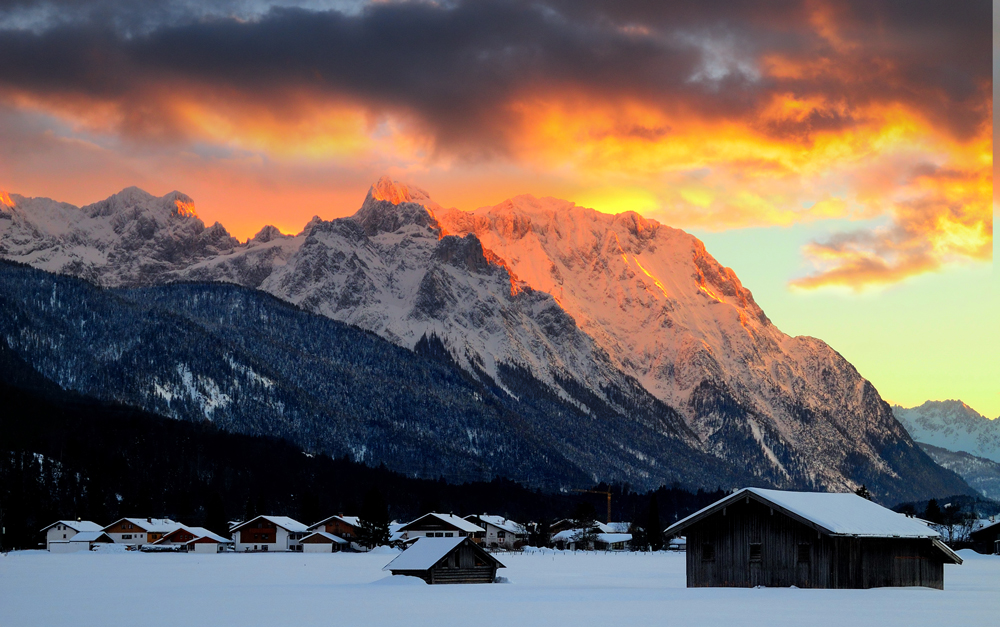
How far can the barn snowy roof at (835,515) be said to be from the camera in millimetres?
56219

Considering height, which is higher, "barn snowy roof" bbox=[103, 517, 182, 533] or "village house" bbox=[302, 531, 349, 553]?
"barn snowy roof" bbox=[103, 517, 182, 533]

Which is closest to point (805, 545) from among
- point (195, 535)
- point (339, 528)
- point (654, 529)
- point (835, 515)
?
point (835, 515)

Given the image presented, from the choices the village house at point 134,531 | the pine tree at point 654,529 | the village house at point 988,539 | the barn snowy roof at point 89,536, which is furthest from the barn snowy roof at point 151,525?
the village house at point 988,539

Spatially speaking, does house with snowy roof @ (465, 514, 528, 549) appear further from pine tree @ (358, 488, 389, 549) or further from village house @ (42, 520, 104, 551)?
village house @ (42, 520, 104, 551)

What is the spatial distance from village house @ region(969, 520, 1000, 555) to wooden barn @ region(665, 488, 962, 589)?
265 ft

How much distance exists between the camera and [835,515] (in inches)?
2293

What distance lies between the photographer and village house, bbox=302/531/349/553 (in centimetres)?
16412

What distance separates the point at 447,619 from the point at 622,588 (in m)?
24.6

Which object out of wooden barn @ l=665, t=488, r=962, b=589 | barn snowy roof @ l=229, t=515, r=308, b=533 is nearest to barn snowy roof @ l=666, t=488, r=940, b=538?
wooden barn @ l=665, t=488, r=962, b=589

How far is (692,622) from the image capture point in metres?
40.5

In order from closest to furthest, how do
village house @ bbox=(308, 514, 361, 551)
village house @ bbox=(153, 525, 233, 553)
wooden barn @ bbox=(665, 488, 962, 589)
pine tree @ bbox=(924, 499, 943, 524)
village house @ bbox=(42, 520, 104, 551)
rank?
1. wooden barn @ bbox=(665, 488, 962, 589)
2. village house @ bbox=(153, 525, 233, 553)
3. village house @ bbox=(308, 514, 361, 551)
4. village house @ bbox=(42, 520, 104, 551)
5. pine tree @ bbox=(924, 499, 943, 524)

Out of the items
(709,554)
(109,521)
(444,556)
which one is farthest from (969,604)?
(109,521)

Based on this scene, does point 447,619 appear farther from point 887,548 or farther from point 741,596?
point 887,548

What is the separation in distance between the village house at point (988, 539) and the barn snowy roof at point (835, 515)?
265 ft
